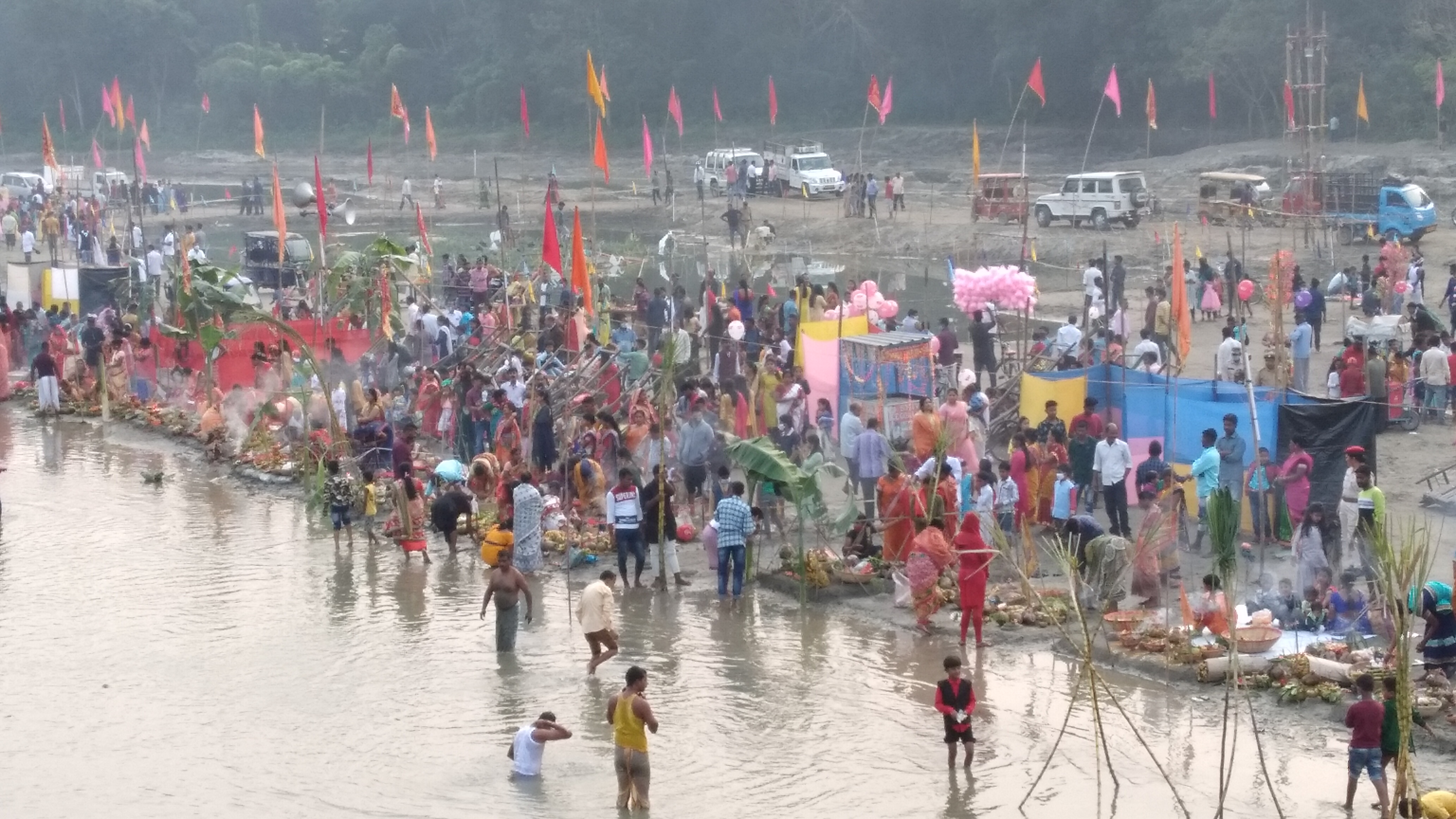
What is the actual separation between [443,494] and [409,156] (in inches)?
2367

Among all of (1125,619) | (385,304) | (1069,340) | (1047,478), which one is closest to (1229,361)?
(1069,340)

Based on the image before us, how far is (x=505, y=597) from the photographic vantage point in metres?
13.9

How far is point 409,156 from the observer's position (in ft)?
248

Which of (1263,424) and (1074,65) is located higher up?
(1074,65)

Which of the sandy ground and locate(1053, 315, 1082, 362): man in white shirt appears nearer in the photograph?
locate(1053, 315, 1082, 362): man in white shirt

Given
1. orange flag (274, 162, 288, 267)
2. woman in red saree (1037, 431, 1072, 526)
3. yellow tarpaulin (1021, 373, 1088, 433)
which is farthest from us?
orange flag (274, 162, 288, 267)

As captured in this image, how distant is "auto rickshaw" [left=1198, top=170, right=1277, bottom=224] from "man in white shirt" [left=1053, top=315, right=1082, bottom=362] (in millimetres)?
14483

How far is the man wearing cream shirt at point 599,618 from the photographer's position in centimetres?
1320

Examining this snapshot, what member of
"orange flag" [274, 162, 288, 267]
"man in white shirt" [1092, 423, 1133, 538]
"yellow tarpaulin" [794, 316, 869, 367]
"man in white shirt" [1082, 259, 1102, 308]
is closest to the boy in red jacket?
"man in white shirt" [1092, 423, 1133, 538]

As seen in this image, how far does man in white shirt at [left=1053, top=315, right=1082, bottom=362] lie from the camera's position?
2106 centimetres

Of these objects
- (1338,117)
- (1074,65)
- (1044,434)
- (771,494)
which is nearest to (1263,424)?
(1044,434)

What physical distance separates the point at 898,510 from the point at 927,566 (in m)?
1.28

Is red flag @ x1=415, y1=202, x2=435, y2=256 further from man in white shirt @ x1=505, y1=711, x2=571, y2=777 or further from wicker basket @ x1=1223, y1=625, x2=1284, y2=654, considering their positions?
wicker basket @ x1=1223, y1=625, x2=1284, y2=654

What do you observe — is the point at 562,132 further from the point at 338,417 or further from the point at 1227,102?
the point at 338,417
